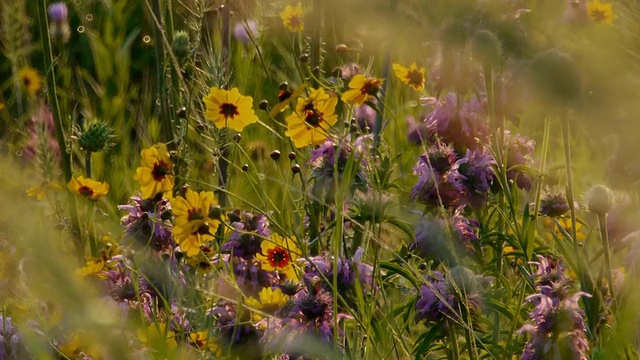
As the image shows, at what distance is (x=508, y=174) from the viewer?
1565 millimetres

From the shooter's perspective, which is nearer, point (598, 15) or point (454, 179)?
point (454, 179)

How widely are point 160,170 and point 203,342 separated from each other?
1.00 feet

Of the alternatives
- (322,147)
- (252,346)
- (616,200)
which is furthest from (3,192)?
(322,147)

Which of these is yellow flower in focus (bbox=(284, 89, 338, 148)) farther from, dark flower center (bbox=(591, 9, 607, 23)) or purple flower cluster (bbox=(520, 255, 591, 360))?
dark flower center (bbox=(591, 9, 607, 23))

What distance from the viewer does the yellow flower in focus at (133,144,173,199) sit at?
5.17 feet

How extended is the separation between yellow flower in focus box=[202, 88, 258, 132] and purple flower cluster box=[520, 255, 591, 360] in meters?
0.72

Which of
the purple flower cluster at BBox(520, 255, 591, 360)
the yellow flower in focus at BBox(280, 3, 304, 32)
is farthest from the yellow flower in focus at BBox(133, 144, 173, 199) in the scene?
the yellow flower in focus at BBox(280, 3, 304, 32)

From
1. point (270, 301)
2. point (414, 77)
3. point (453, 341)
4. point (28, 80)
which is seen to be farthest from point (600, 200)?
point (28, 80)

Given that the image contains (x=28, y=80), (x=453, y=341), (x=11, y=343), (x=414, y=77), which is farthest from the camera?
(x=28, y=80)

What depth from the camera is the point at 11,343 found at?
1.33 metres

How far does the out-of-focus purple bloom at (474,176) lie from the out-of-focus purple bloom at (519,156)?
9 centimetres

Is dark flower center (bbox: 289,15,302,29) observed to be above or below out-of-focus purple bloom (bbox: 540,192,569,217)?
below

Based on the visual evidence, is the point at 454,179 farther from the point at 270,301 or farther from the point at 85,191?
the point at 85,191

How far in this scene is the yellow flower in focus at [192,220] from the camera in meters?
1.41
